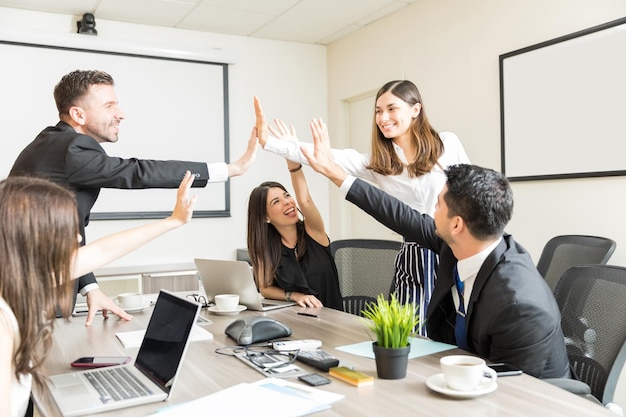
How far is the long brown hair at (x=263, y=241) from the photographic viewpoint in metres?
2.62

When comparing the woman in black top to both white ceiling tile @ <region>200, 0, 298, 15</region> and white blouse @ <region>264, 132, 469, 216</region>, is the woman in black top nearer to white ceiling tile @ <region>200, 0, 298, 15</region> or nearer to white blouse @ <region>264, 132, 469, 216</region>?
white blouse @ <region>264, 132, 469, 216</region>

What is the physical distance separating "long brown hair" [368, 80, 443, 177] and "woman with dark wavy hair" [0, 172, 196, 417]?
1.60 meters

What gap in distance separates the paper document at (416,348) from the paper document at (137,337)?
1.47 ft

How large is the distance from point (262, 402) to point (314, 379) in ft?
0.59

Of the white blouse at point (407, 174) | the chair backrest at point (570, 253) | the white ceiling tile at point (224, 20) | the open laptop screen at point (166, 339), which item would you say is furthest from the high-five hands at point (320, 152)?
the white ceiling tile at point (224, 20)

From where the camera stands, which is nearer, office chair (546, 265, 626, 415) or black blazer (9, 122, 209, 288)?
office chair (546, 265, 626, 415)

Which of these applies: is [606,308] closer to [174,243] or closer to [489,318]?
[489,318]

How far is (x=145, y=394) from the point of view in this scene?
1.32 metres

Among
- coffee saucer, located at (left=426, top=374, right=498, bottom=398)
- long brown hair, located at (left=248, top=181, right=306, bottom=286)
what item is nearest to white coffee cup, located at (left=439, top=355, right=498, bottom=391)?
coffee saucer, located at (left=426, top=374, right=498, bottom=398)

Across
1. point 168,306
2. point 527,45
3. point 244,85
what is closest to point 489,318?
point 168,306

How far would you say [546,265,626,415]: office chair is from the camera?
1.62 m

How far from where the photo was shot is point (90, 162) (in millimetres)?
2307

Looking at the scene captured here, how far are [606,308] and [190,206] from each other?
1194mm

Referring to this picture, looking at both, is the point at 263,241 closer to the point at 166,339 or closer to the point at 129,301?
the point at 129,301
